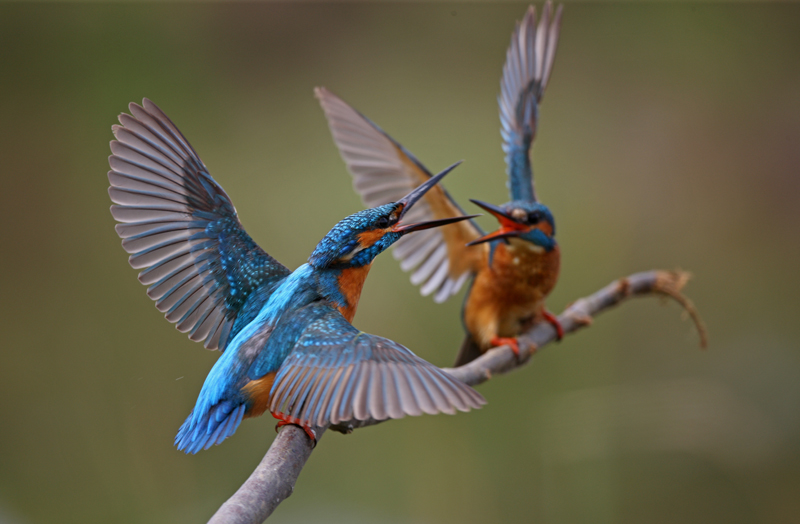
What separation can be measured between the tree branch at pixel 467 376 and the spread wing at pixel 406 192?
0.23m

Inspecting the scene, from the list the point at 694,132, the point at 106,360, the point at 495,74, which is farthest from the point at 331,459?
the point at 694,132

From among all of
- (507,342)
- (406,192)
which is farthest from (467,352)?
(406,192)

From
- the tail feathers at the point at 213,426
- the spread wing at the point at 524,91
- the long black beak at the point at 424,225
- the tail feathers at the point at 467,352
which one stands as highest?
the spread wing at the point at 524,91

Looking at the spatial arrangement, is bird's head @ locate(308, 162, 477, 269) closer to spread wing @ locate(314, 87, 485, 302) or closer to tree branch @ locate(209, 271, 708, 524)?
tree branch @ locate(209, 271, 708, 524)

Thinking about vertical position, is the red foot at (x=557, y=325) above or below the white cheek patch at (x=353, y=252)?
below

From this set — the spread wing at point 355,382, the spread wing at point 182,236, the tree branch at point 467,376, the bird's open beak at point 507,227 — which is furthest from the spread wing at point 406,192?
the spread wing at point 355,382

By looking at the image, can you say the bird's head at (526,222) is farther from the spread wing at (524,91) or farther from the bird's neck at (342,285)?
the bird's neck at (342,285)

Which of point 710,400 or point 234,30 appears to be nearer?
point 710,400

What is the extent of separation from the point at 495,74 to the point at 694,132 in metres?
0.83

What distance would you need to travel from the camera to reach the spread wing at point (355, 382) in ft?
2.33

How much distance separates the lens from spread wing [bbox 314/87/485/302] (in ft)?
4.62

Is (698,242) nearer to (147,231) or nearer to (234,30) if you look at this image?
(234,30)

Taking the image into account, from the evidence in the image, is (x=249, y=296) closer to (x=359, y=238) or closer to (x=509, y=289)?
(x=359, y=238)

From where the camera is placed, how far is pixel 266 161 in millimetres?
2336
